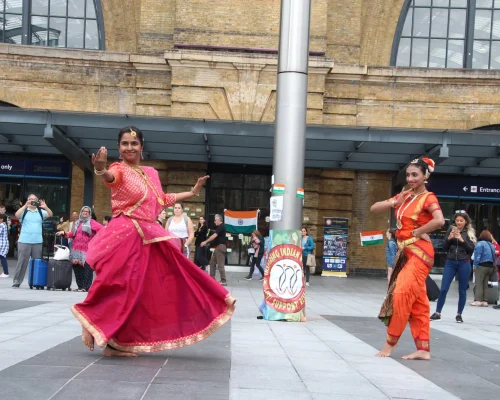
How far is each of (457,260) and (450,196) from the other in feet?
48.7

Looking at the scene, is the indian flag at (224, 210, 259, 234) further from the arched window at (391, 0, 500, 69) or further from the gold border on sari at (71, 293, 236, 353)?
the gold border on sari at (71, 293, 236, 353)

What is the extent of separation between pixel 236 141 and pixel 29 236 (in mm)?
7810

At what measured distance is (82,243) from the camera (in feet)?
51.0

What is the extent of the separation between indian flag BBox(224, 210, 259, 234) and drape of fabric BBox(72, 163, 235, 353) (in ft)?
62.0

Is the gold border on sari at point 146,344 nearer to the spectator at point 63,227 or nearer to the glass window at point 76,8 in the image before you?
the spectator at point 63,227

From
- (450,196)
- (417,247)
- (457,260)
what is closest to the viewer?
(417,247)

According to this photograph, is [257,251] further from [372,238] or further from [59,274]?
[59,274]

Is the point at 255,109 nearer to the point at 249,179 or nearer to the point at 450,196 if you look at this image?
the point at 249,179

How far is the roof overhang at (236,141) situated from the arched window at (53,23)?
3.90 meters

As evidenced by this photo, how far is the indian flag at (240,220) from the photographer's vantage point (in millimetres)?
25578

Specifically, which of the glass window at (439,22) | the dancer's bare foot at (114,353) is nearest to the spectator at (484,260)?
the dancer's bare foot at (114,353)

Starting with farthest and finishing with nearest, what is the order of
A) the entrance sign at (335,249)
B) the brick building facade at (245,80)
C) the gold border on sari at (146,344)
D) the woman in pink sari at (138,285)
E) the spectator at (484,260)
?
the entrance sign at (335,249) → the brick building facade at (245,80) → the spectator at (484,260) → the woman in pink sari at (138,285) → the gold border on sari at (146,344)

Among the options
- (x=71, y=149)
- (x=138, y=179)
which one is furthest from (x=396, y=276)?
(x=71, y=149)

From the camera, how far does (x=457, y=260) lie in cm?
1216
